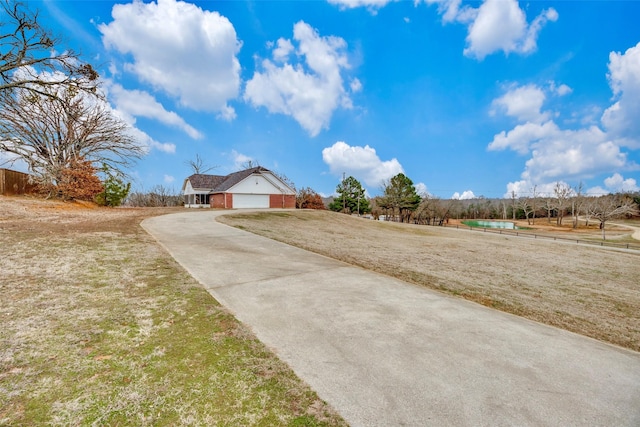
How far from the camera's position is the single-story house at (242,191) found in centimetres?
3005

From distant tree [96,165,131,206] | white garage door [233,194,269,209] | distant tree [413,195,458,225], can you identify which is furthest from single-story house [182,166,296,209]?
distant tree [413,195,458,225]

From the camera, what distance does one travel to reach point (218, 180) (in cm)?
3572

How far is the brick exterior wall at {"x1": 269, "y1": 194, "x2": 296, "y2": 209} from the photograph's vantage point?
106 feet

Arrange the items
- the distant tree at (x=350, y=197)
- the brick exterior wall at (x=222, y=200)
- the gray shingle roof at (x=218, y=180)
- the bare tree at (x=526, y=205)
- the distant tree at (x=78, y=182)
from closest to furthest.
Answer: the distant tree at (x=78, y=182) → the brick exterior wall at (x=222, y=200) → the gray shingle roof at (x=218, y=180) → the distant tree at (x=350, y=197) → the bare tree at (x=526, y=205)

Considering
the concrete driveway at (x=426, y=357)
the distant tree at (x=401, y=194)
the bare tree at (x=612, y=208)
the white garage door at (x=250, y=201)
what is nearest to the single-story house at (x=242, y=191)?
the white garage door at (x=250, y=201)

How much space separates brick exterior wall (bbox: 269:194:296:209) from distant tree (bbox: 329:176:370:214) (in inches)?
604

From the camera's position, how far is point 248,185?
30562 mm

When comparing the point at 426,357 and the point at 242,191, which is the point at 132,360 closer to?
the point at 426,357

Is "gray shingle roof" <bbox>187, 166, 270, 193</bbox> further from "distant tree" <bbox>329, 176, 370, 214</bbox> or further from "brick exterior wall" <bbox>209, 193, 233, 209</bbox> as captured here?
"distant tree" <bbox>329, 176, 370, 214</bbox>

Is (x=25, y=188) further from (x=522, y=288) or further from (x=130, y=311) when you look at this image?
(x=522, y=288)

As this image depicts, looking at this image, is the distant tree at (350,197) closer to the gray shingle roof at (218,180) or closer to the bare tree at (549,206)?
the gray shingle roof at (218,180)

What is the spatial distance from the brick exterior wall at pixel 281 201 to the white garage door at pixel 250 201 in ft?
2.07

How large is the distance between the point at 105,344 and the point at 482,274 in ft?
27.6

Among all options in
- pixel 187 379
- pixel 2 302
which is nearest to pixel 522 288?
pixel 187 379
